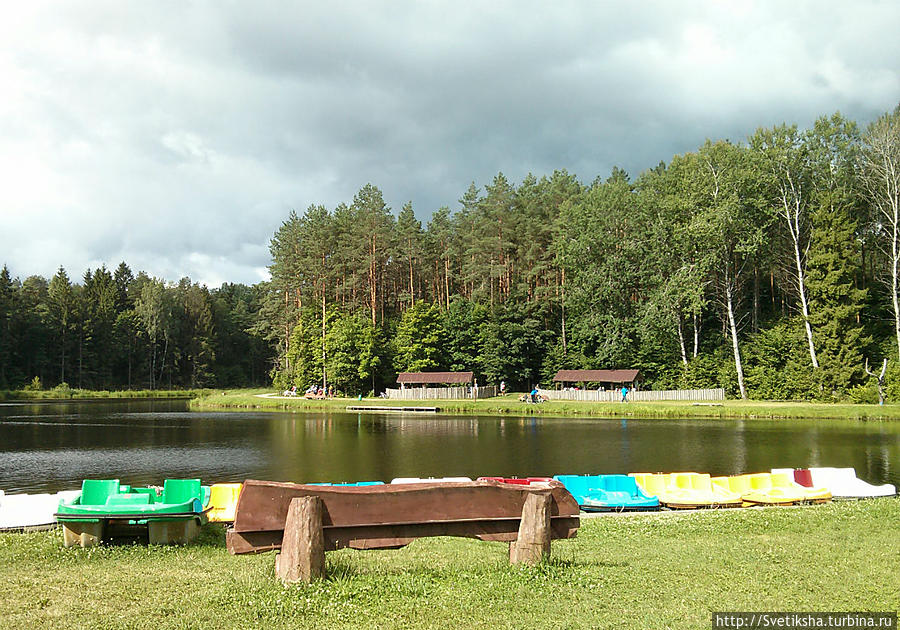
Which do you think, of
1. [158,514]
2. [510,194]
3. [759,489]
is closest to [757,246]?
[510,194]

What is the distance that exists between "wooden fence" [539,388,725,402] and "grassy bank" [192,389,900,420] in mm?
2766

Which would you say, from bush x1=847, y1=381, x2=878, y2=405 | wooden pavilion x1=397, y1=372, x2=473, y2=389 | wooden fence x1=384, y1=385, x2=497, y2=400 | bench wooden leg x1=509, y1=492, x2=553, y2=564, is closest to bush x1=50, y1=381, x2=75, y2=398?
wooden fence x1=384, y1=385, x2=497, y2=400

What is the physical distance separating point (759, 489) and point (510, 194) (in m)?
58.1

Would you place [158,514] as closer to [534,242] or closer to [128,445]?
[128,445]

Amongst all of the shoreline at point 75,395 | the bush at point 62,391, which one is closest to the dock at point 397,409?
the shoreline at point 75,395

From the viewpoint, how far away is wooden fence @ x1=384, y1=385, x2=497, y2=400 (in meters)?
61.2

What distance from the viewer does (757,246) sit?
167 feet

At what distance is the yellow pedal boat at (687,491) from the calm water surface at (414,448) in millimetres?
7124

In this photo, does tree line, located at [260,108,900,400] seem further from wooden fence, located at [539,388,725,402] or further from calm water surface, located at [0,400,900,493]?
calm water surface, located at [0,400,900,493]

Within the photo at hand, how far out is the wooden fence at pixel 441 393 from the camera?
6122 centimetres

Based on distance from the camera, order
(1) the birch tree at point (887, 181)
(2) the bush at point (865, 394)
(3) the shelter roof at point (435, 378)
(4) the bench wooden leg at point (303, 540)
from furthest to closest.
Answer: (3) the shelter roof at point (435, 378) < (1) the birch tree at point (887, 181) < (2) the bush at point (865, 394) < (4) the bench wooden leg at point (303, 540)

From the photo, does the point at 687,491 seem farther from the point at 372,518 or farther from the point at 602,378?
the point at 602,378

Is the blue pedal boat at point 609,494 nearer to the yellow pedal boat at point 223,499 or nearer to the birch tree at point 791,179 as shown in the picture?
the yellow pedal boat at point 223,499

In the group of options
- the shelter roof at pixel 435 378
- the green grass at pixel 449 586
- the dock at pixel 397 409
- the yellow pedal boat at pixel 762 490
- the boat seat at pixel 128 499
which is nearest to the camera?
the green grass at pixel 449 586
